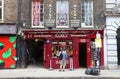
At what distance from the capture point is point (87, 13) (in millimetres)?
27703

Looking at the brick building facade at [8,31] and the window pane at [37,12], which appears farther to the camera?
the window pane at [37,12]

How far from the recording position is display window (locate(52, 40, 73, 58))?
27.3 m

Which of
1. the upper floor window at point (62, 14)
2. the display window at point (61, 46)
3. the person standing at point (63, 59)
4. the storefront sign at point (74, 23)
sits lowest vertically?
the person standing at point (63, 59)

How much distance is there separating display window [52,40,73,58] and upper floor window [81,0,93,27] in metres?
2.02

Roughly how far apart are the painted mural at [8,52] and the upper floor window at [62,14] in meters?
4.10

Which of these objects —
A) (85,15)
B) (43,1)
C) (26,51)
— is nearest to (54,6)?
(43,1)

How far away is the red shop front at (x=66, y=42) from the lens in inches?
1056

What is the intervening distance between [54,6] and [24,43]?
4089mm

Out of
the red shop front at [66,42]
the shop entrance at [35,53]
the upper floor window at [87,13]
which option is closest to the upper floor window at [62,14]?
the red shop front at [66,42]

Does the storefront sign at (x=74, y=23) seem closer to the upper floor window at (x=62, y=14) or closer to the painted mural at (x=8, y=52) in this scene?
the upper floor window at (x=62, y=14)

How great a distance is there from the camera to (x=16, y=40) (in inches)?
1058

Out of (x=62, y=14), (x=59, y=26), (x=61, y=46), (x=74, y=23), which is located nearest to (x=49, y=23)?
(x=59, y=26)

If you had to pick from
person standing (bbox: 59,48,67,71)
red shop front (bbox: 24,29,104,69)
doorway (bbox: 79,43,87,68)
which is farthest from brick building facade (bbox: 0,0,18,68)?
doorway (bbox: 79,43,87,68)

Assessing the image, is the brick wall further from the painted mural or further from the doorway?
the doorway
